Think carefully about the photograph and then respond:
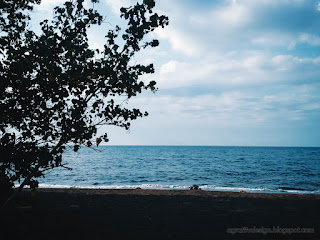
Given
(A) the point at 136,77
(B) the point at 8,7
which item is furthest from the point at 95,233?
(B) the point at 8,7

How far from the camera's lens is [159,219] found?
10.2 meters

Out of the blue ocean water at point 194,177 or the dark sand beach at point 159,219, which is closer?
the dark sand beach at point 159,219

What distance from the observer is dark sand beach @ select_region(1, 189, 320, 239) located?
8438 millimetres

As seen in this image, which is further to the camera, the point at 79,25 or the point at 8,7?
the point at 8,7

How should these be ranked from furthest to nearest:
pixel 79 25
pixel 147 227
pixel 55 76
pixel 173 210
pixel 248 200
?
pixel 248 200
pixel 173 210
pixel 147 227
pixel 79 25
pixel 55 76

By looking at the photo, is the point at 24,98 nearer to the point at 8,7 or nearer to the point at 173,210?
the point at 8,7

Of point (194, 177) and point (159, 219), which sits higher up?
point (159, 219)

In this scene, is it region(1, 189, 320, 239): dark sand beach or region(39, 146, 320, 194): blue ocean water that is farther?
region(39, 146, 320, 194): blue ocean water

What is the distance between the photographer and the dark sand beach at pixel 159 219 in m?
8.44

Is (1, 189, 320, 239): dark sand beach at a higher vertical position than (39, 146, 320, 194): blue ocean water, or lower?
higher

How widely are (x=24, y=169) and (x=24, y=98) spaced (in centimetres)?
205

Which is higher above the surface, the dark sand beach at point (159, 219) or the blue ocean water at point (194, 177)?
the dark sand beach at point (159, 219)

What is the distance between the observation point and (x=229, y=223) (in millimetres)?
9883

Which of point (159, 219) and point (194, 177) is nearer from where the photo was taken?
point (159, 219)
